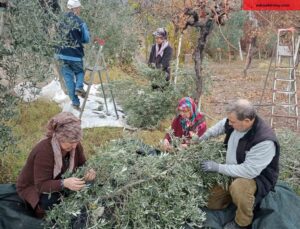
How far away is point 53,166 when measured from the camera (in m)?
2.96

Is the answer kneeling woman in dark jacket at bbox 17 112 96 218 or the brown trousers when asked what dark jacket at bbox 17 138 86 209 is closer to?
kneeling woman in dark jacket at bbox 17 112 96 218

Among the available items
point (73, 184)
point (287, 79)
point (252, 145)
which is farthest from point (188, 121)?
point (287, 79)

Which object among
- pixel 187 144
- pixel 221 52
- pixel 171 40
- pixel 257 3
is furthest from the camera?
pixel 221 52

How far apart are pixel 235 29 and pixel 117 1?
647cm

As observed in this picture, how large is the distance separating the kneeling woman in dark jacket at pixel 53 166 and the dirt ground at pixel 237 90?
4471 millimetres

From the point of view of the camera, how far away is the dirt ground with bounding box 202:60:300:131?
318 inches

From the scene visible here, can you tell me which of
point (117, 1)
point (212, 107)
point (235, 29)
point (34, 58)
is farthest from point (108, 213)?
point (235, 29)

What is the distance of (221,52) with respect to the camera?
15.1m

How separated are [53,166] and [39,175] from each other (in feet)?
0.40

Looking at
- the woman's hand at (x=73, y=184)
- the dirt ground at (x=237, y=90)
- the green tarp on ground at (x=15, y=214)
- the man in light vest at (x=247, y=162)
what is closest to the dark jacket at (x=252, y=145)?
the man in light vest at (x=247, y=162)

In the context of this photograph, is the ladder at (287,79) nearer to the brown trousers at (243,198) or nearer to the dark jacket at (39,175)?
the brown trousers at (243,198)

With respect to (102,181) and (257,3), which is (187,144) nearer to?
(102,181)

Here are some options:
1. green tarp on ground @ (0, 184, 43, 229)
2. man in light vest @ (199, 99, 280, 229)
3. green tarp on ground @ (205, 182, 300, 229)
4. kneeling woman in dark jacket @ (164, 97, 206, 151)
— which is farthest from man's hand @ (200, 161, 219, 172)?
green tarp on ground @ (0, 184, 43, 229)

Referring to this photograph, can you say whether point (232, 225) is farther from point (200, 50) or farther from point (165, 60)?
point (165, 60)
